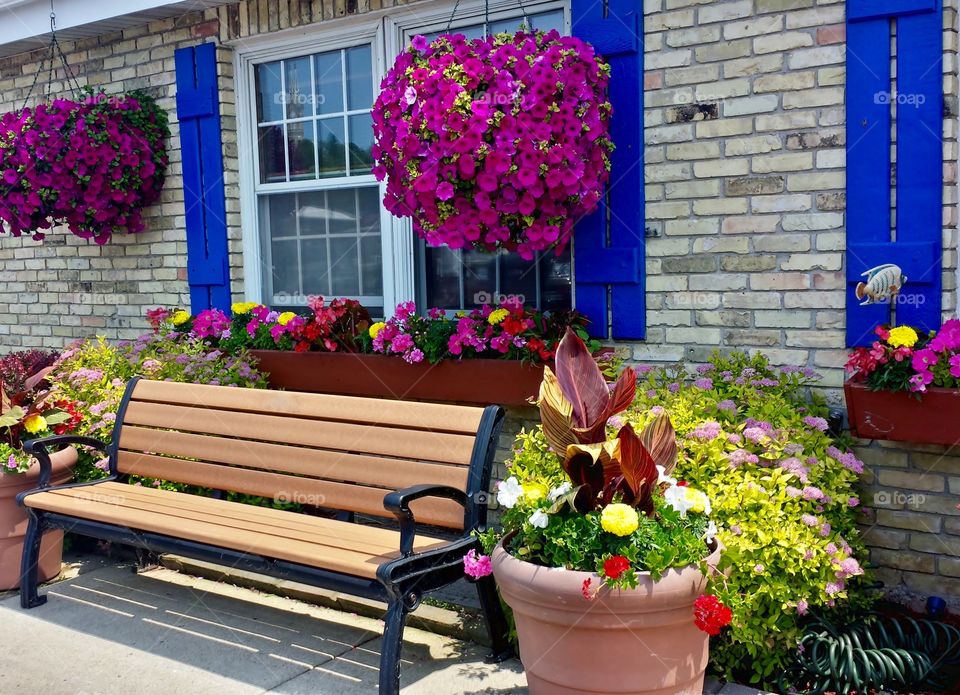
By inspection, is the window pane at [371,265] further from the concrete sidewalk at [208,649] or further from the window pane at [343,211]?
the concrete sidewalk at [208,649]

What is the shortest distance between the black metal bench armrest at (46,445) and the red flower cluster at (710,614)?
3133 mm

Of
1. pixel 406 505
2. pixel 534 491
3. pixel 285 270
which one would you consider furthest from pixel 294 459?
pixel 285 270

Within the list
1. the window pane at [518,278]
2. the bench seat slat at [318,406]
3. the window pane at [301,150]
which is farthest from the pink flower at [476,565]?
the window pane at [301,150]

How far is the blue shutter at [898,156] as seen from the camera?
3.57 meters

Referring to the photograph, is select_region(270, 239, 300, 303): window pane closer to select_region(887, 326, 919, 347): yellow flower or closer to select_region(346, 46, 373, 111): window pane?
select_region(346, 46, 373, 111): window pane

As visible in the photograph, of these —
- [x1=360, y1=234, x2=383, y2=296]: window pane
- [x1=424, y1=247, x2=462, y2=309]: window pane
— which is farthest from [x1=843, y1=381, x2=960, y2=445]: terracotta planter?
[x1=360, y1=234, x2=383, y2=296]: window pane

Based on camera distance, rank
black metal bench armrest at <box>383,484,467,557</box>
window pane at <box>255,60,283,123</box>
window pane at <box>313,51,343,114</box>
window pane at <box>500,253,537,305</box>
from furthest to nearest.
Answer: window pane at <box>255,60,283,123</box>
window pane at <box>313,51,343,114</box>
window pane at <box>500,253,537,305</box>
black metal bench armrest at <box>383,484,467,557</box>

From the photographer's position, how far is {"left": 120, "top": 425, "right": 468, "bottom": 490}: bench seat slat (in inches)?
144

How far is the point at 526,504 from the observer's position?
3.04 metres

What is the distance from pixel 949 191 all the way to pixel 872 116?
40 centimetres

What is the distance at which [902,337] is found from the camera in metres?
3.43

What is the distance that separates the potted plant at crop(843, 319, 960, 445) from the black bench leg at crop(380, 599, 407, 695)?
1796mm
